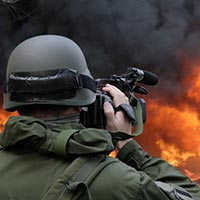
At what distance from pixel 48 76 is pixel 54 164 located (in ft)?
0.89

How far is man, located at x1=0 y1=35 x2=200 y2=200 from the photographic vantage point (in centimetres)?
122

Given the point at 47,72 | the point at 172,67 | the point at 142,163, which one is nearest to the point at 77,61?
the point at 47,72

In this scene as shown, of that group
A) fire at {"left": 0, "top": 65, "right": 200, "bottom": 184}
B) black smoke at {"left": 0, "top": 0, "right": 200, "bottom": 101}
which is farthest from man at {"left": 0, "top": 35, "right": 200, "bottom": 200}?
fire at {"left": 0, "top": 65, "right": 200, "bottom": 184}

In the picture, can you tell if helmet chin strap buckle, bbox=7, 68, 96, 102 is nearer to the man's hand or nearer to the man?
the man

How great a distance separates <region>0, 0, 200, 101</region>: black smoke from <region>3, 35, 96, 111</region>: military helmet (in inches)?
183

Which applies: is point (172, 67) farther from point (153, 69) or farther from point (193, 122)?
point (193, 122)

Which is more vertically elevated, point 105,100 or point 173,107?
point 105,100

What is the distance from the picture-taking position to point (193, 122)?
6.31 meters

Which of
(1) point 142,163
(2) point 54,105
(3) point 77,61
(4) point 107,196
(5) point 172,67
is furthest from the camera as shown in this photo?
(5) point 172,67

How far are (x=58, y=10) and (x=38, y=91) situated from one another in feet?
16.6

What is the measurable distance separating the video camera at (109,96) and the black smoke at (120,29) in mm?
4009

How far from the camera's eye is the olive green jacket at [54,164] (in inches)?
47.7

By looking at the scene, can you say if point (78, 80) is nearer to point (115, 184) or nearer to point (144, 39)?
point (115, 184)

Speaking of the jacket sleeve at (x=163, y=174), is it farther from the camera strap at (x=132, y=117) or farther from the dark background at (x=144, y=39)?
the dark background at (x=144, y=39)
